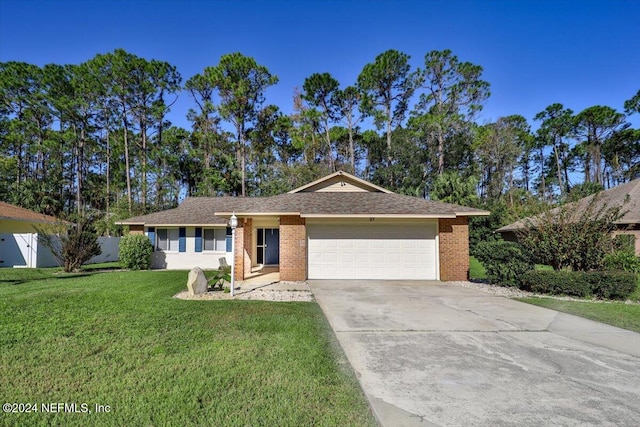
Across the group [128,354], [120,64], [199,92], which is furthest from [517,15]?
[120,64]

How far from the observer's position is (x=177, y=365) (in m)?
3.77

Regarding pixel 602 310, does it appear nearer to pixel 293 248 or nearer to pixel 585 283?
pixel 585 283

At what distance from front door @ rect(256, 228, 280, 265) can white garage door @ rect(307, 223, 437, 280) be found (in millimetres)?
4996

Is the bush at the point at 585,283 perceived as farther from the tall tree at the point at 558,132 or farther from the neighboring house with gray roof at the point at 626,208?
the tall tree at the point at 558,132

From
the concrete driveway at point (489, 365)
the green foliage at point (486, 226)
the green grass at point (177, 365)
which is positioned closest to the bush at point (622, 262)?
the concrete driveway at point (489, 365)

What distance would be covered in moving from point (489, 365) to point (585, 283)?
261 inches

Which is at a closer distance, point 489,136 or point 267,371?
point 267,371

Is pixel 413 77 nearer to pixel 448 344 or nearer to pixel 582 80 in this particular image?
pixel 582 80

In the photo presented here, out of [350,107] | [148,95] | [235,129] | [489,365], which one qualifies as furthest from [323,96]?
[489,365]

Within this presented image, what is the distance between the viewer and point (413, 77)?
26.6 meters

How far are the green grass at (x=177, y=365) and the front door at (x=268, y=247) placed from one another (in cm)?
895

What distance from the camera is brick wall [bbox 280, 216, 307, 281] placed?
36.3 ft

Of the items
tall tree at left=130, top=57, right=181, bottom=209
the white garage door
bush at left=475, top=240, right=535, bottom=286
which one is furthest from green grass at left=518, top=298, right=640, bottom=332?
tall tree at left=130, top=57, right=181, bottom=209

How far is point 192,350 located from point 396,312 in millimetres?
4257
